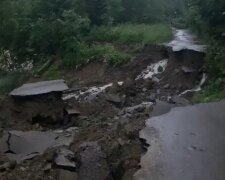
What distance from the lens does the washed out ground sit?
22.0 ft

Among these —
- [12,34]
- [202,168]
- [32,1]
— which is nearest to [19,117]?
[202,168]

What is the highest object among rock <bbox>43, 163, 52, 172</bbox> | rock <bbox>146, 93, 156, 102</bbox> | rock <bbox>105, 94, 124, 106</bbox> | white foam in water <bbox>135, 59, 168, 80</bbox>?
rock <bbox>43, 163, 52, 172</bbox>

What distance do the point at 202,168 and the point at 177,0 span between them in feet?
95.4

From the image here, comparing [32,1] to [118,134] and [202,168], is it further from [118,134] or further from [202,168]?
[202,168]

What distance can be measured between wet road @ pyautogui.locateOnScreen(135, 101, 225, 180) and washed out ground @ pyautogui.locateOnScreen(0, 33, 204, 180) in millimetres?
240

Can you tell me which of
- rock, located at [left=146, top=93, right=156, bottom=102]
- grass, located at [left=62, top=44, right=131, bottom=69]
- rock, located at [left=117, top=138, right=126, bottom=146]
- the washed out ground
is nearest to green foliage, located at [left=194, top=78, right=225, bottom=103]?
the washed out ground

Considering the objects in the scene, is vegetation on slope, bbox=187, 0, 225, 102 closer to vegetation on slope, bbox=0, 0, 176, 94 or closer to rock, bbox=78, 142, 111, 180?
vegetation on slope, bbox=0, 0, 176, 94

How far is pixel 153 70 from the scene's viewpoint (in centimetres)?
1509

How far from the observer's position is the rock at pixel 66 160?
22.0 feet

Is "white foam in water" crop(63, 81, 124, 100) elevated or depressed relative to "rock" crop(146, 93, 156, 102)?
depressed

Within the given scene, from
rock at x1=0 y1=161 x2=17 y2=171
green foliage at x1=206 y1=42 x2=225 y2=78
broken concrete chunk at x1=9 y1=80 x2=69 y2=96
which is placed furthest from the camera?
green foliage at x1=206 y1=42 x2=225 y2=78

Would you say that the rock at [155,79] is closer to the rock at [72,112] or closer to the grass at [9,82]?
the rock at [72,112]

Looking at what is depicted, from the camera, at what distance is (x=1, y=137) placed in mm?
9094

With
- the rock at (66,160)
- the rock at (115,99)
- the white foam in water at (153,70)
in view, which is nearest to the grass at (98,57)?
the white foam in water at (153,70)
